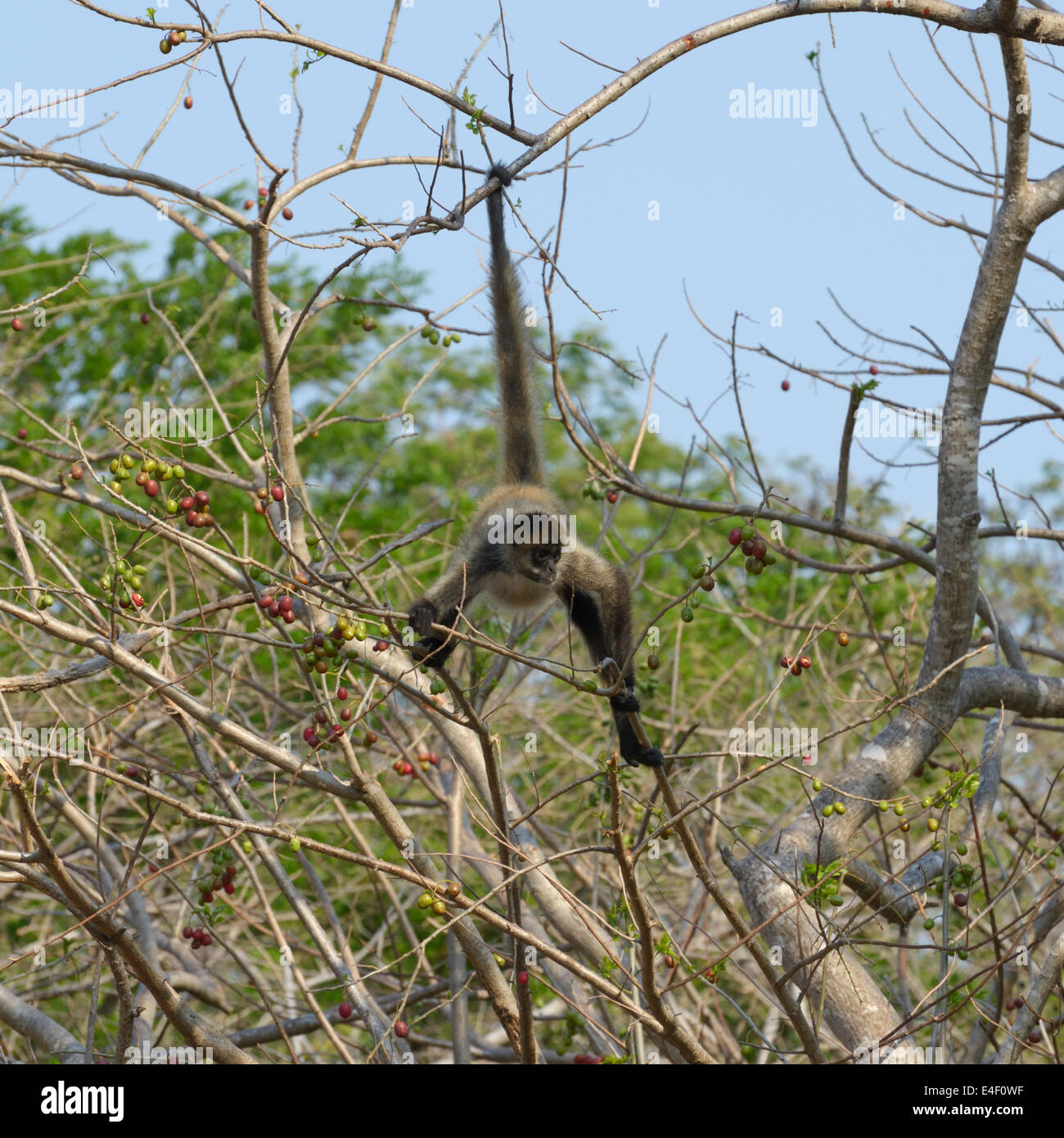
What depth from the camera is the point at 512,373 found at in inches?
256

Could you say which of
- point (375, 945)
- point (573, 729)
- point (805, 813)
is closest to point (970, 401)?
point (805, 813)

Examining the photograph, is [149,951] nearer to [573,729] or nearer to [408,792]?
[408,792]

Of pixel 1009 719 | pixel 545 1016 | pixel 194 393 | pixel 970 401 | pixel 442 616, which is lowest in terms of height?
pixel 545 1016

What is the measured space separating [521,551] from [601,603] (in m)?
0.59

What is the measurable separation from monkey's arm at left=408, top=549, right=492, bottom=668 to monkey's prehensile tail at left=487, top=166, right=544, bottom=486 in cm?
61

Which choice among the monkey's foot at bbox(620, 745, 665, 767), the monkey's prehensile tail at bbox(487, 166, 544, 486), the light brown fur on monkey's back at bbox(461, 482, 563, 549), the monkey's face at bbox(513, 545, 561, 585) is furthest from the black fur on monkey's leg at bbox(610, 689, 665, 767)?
the monkey's prehensile tail at bbox(487, 166, 544, 486)

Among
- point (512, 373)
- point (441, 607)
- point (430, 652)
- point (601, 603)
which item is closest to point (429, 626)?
point (430, 652)

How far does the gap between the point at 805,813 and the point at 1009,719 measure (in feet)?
4.08

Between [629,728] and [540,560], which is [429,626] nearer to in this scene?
[540,560]

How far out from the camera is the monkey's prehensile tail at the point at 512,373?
245 inches

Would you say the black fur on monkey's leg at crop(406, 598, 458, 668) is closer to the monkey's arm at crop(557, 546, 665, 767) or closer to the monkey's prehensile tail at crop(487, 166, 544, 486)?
the monkey's arm at crop(557, 546, 665, 767)

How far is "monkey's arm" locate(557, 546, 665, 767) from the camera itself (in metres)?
6.38

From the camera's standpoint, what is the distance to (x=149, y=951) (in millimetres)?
6078

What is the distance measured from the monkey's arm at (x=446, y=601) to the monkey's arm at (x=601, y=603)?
1.50ft
